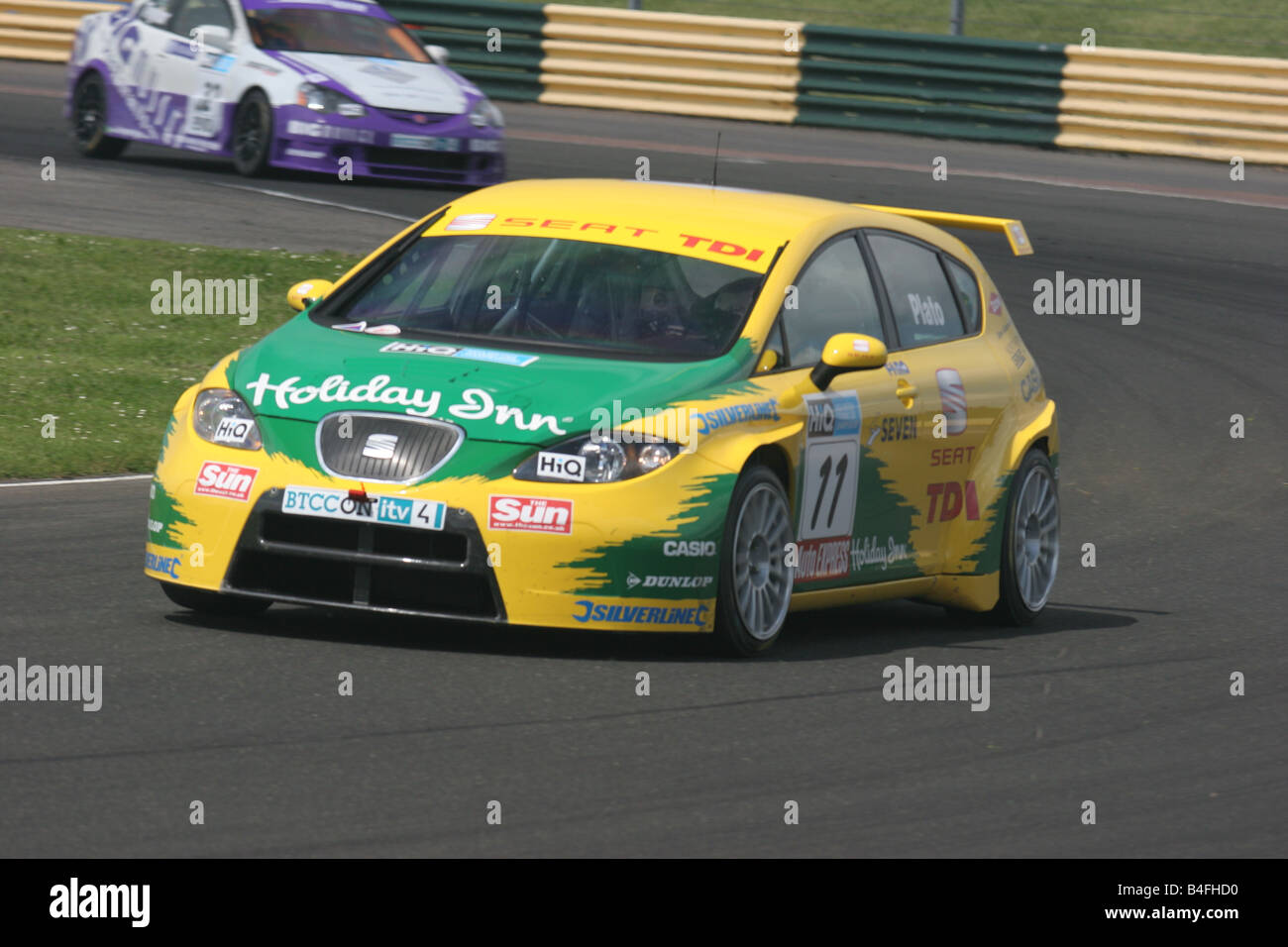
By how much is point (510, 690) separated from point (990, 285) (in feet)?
12.1

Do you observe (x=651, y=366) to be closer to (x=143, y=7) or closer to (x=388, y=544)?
(x=388, y=544)

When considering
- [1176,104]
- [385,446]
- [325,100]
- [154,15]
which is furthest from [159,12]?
[385,446]

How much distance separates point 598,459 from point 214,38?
46.9 feet

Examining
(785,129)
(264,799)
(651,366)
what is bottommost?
(264,799)

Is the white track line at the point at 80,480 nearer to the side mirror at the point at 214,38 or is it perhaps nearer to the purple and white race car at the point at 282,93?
the purple and white race car at the point at 282,93

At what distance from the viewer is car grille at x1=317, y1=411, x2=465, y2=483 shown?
7855 mm

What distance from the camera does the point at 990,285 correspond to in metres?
10.4

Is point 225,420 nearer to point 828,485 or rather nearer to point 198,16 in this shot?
point 828,485

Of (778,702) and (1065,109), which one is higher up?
(1065,109)

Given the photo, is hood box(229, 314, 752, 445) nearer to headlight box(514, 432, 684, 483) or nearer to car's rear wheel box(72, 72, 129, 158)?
headlight box(514, 432, 684, 483)

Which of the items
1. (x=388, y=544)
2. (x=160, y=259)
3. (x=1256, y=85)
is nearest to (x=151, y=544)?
(x=388, y=544)

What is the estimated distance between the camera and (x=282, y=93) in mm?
20656

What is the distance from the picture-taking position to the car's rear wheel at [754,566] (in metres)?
8.05

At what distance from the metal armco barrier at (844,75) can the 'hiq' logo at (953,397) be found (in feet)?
53.9
